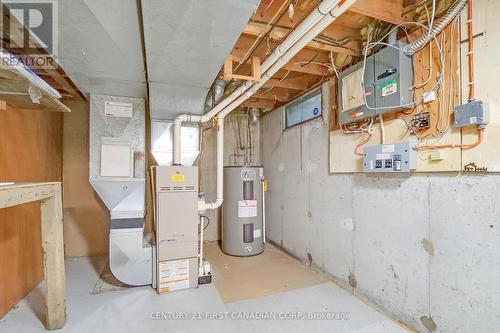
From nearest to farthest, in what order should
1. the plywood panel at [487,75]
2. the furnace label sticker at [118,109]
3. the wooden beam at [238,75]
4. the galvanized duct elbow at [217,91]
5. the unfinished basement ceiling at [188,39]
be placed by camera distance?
the unfinished basement ceiling at [188,39] → the plywood panel at [487,75] → the wooden beam at [238,75] → the furnace label sticker at [118,109] → the galvanized duct elbow at [217,91]

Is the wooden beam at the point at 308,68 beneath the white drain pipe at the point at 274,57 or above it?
above

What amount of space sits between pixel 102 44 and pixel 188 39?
1.87ft

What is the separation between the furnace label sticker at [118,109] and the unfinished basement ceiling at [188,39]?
46 cm

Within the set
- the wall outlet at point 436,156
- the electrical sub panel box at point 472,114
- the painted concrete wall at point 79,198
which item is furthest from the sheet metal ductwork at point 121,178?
the electrical sub panel box at point 472,114

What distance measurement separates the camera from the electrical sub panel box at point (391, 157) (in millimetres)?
1629

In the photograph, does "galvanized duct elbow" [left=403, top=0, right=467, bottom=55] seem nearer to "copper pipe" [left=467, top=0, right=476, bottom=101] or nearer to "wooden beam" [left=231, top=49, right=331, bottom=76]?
"copper pipe" [left=467, top=0, right=476, bottom=101]

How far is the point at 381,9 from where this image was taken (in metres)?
1.54

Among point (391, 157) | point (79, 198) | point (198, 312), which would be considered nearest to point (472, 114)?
point (391, 157)

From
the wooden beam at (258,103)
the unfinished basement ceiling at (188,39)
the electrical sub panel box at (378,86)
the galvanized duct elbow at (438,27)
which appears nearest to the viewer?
the unfinished basement ceiling at (188,39)

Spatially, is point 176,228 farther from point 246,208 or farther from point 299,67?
point 299,67

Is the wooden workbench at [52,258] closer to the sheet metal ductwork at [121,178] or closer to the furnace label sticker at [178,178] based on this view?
the sheet metal ductwork at [121,178]

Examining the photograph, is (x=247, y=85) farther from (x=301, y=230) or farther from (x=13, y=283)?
(x=13, y=283)

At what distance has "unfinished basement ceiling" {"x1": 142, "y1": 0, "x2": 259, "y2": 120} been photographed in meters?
1.13

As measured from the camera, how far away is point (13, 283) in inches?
77.4
